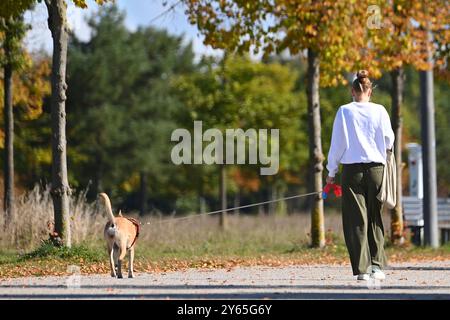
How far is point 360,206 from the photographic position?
1062cm

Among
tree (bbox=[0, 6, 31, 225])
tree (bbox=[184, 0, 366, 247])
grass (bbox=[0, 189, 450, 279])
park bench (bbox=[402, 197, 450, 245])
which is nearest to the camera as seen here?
grass (bbox=[0, 189, 450, 279])

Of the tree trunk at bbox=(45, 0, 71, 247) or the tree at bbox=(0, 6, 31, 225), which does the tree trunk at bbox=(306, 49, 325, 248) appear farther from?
the tree at bbox=(0, 6, 31, 225)

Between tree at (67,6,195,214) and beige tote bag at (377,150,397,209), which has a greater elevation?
tree at (67,6,195,214)

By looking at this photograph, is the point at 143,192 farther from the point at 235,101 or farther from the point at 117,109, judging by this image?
the point at 235,101

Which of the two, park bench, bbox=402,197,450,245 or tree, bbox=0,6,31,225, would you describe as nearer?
tree, bbox=0,6,31,225

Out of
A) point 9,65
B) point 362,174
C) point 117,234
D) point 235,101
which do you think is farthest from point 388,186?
point 235,101

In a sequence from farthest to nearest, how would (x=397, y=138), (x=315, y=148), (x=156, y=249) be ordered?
(x=397, y=138) < (x=315, y=148) < (x=156, y=249)

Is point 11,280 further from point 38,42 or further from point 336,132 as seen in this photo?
point 38,42

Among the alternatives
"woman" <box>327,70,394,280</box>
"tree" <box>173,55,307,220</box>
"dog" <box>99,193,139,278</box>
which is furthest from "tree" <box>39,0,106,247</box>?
"tree" <box>173,55,307,220</box>

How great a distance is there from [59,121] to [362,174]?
6510 millimetres

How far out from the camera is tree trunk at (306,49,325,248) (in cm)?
1923

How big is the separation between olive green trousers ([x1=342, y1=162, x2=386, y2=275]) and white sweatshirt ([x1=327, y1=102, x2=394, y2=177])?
10 centimetres

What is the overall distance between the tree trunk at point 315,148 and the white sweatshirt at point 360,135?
8478mm
